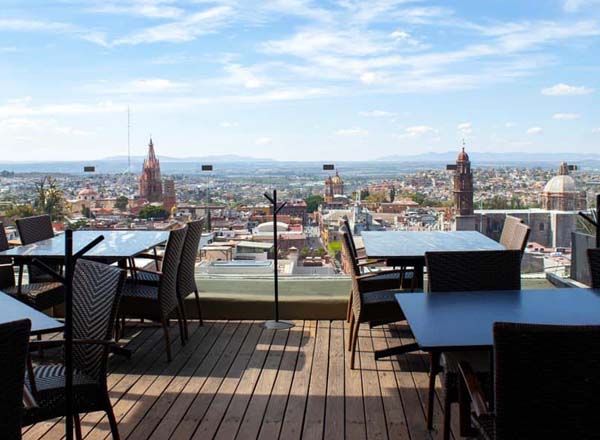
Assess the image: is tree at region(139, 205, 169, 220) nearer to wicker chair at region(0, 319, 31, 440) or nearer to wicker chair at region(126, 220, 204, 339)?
wicker chair at region(126, 220, 204, 339)

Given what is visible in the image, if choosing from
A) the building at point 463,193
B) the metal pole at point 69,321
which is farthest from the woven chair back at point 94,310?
the building at point 463,193

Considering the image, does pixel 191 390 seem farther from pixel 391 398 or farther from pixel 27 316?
pixel 27 316

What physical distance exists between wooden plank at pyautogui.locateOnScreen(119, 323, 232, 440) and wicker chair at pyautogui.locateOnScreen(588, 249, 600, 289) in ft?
8.12

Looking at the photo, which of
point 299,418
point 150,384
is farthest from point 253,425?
point 150,384

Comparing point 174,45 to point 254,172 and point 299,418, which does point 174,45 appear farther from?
point 299,418

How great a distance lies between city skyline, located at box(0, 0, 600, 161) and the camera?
298 inches

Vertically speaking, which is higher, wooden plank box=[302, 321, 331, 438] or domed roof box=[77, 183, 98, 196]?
domed roof box=[77, 183, 98, 196]

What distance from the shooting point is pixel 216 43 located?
820 centimetres

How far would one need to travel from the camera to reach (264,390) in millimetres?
4258

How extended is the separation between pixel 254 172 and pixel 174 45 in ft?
6.70

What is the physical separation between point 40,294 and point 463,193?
408 centimetres

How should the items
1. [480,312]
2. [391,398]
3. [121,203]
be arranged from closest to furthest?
[480,312]
[391,398]
[121,203]

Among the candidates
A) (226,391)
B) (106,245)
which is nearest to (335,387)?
(226,391)

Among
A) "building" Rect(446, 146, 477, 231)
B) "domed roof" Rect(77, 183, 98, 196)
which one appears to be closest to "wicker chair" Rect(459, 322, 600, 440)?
"building" Rect(446, 146, 477, 231)
